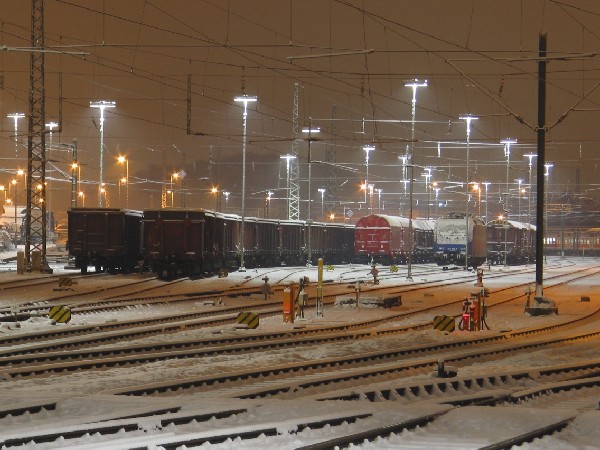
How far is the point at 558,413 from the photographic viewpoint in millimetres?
11516

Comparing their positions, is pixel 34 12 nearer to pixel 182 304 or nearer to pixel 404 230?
pixel 182 304

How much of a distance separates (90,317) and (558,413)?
16477mm

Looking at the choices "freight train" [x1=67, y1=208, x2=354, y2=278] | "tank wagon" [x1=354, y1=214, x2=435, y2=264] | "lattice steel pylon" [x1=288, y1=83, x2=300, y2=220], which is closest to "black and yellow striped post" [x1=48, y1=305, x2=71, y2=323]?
"freight train" [x1=67, y1=208, x2=354, y2=278]

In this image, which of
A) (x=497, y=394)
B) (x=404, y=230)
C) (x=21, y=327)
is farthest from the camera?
(x=404, y=230)

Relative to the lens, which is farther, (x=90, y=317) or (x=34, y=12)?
(x=34, y=12)

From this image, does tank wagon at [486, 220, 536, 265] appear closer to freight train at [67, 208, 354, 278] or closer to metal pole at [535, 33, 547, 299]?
freight train at [67, 208, 354, 278]

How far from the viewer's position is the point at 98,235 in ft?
151

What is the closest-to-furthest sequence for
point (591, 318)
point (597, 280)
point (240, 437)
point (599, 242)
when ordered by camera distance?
point (240, 437)
point (591, 318)
point (597, 280)
point (599, 242)

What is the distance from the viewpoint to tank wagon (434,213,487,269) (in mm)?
68062

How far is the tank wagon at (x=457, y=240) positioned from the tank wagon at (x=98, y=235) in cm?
2776

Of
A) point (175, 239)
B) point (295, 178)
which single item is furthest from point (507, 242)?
point (175, 239)

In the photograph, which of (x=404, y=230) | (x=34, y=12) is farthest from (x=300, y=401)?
Answer: (x=404, y=230)

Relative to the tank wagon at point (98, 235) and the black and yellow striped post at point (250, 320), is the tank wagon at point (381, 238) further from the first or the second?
the black and yellow striped post at point (250, 320)

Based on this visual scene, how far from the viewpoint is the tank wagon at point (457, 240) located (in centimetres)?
6806
